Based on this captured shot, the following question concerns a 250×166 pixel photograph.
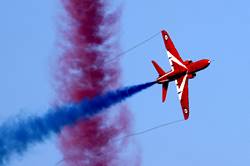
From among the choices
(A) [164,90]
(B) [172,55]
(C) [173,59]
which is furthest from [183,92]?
(A) [164,90]

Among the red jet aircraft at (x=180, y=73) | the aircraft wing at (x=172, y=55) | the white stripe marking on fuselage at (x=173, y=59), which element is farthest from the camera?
the white stripe marking on fuselage at (x=173, y=59)

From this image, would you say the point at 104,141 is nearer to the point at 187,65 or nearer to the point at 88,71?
the point at 88,71

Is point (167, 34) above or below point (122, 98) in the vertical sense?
above

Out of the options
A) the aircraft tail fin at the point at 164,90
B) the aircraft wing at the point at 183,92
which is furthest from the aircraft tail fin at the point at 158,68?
the aircraft wing at the point at 183,92

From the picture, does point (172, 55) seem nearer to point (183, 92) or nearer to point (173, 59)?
point (173, 59)

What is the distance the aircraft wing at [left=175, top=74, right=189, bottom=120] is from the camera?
52500mm

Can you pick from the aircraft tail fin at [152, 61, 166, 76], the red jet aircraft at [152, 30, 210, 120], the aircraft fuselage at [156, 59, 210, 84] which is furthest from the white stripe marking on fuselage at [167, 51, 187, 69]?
the aircraft tail fin at [152, 61, 166, 76]

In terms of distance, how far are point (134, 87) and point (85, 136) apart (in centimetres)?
627

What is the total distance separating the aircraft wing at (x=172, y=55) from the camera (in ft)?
172

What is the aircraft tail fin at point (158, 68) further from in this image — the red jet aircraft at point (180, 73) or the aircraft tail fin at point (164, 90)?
the aircraft tail fin at point (164, 90)

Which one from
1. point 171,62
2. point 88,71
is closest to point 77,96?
point 88,71

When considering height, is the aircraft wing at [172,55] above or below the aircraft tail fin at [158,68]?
above

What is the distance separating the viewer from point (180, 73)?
51.7m

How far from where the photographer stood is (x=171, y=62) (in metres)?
53.3
